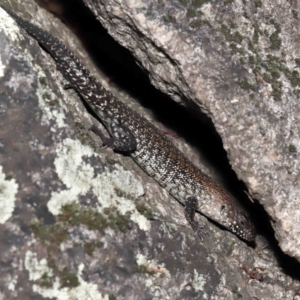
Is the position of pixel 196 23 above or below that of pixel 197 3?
below

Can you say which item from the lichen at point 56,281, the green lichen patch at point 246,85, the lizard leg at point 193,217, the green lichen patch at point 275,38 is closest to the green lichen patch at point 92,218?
the lichen at point 56,281

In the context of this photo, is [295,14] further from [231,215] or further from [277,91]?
[231,215]

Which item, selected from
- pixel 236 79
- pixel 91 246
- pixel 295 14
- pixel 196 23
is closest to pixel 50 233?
pixel 91 246

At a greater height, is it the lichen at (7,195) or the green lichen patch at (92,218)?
the green lichen patch at (92,218)

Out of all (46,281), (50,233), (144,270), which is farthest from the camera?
(144,270)

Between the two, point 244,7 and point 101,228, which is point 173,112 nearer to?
point 244,7

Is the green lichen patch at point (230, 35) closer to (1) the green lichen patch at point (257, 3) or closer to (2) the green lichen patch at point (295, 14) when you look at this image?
(1) the green lichen patch at point (257, 3)

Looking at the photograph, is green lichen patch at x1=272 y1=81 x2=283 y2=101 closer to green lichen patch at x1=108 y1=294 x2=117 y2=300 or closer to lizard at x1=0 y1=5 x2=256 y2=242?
lizard at x1=0 y1=5 x2=256 y2=242

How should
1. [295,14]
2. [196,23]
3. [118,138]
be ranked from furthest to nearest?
[118,138] < [295,14] < [196,23]

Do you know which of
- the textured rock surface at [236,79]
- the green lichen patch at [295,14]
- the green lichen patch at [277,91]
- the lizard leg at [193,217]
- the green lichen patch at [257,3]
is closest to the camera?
the textured rock surface at [236,79]
